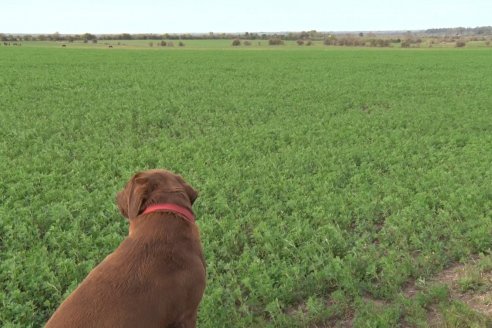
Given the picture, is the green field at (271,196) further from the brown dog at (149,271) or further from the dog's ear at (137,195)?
the dog's ear at (137,195)

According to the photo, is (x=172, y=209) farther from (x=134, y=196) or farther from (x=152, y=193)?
(x=134, y=196)

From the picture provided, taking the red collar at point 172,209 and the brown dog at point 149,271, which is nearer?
the brown dog at point 149,271

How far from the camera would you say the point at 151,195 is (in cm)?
367

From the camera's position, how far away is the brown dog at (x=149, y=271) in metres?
2.94

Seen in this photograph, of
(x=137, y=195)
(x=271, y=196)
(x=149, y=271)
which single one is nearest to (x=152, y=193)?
(x=137, y=195)

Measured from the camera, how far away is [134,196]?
3.66 metres

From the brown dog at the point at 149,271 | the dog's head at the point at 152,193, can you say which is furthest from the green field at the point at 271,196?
the dog's head at the point at 152,193

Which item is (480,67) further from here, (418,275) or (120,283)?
(120,283)

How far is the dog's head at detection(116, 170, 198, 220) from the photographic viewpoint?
3652 millimetres

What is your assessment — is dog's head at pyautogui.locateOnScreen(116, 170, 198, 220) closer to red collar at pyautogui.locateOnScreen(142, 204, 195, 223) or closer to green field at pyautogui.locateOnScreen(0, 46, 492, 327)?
red collar at pyautogui.locateOnScreen(142, 204, 195, 223)

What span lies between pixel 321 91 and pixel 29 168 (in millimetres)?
15448

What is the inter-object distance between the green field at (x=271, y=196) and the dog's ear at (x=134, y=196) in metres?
1.70

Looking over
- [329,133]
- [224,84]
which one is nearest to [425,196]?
[329,133]

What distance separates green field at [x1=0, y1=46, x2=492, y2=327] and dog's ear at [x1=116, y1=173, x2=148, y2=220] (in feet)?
5.56
